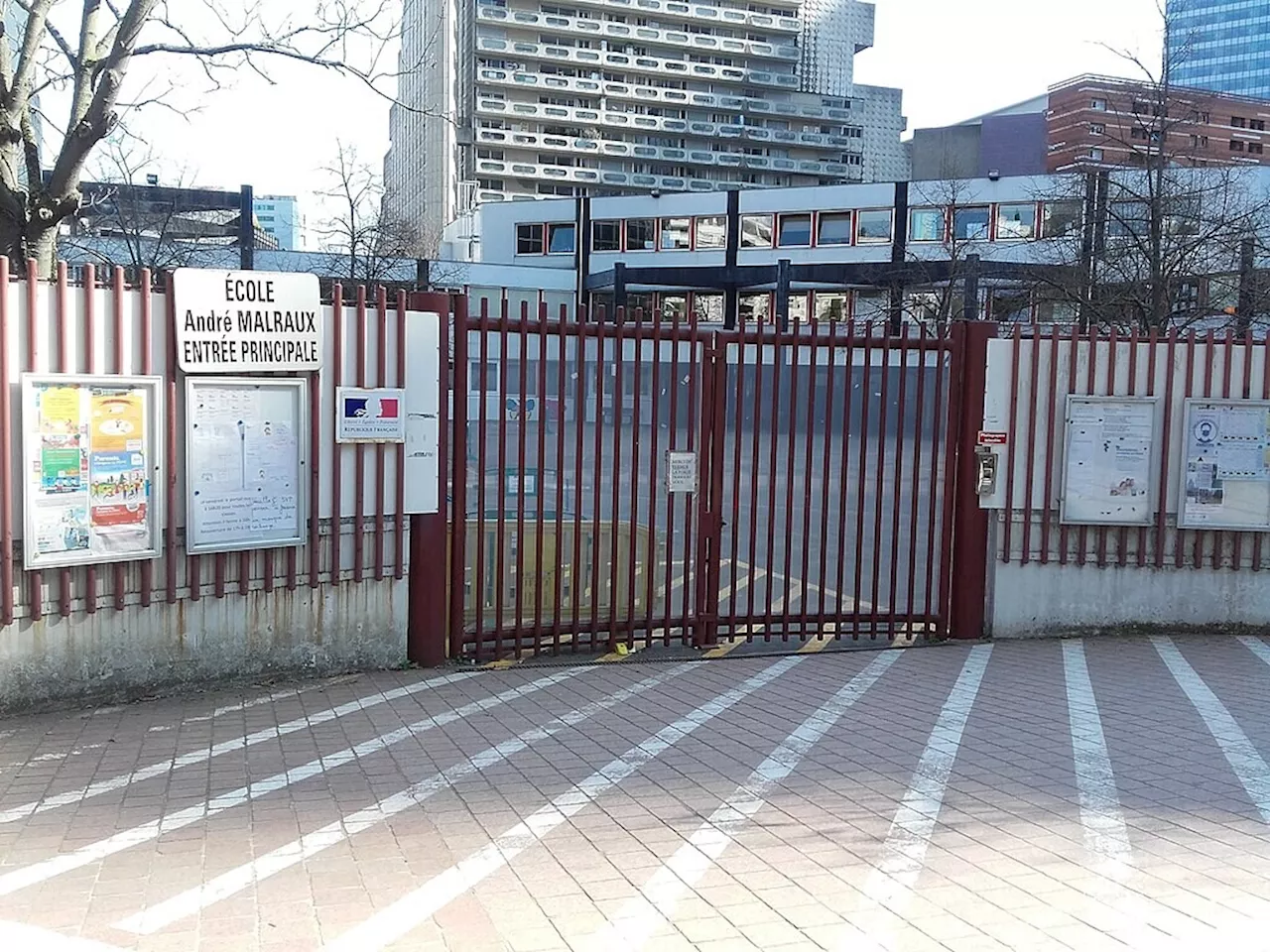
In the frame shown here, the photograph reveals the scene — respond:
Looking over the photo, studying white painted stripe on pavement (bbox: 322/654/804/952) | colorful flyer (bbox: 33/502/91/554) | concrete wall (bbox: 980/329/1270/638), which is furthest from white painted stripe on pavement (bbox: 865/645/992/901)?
colorful flyer (bbox: 33/502/91/554)

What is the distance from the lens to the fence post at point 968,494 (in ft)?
28.3

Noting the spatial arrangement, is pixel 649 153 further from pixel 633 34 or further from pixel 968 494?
pixel 968 494

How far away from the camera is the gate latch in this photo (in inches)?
339

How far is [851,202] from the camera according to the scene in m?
61.7

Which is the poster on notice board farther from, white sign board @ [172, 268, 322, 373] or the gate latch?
the gate latch

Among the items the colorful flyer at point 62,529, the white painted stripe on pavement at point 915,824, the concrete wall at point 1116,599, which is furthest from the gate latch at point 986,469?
the colorful flyer at point 62,529

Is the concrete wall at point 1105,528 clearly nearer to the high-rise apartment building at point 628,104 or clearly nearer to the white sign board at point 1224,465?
the white sign board at point 1224,465

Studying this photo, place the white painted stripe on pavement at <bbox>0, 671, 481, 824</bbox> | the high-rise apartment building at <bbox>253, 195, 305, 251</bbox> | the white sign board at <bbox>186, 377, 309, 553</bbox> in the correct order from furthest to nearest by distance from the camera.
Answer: the high-rise apartment building at <bbox>253, 195, 305, 251</bbox> < the white sign board at <bbox>186, 377, 309, 553</bbox> < the white painted stripe on pavement at <bbox>0, 671, 481, 824</bbox>

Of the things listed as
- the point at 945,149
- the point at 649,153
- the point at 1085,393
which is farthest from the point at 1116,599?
the point at 649,153

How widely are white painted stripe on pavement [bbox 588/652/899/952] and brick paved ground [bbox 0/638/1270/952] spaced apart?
0.05 ft

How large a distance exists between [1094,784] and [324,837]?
3.59 m

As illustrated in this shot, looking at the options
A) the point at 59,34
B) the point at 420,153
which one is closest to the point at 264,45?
the point at 59,34

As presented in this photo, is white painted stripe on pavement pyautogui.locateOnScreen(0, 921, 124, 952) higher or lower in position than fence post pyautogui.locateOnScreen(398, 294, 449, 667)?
lower

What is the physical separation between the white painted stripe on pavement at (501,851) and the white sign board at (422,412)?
7.63 ft
